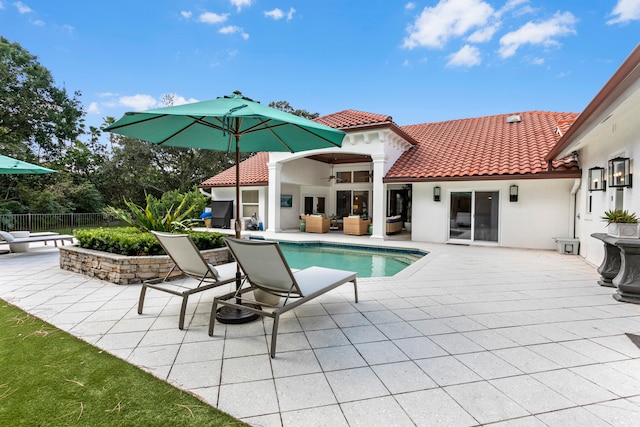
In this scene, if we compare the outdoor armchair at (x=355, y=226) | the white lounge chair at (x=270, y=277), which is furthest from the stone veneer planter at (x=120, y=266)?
the outdoor armchair at (x=355, y=226)

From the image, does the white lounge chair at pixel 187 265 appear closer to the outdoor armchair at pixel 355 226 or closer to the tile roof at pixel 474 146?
the tile roof at pixel 474 146

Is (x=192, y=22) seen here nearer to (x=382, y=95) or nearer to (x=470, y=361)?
(x=382, y=95)

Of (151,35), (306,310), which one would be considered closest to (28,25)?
(151,35)

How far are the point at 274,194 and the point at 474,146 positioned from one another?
8602 millimetres

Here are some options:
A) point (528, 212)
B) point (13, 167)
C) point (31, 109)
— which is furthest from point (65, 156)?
point (528, 212)

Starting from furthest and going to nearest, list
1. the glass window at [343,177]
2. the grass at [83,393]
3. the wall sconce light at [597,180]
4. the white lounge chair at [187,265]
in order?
the glass window at [343,177] < the wall sconce light at [597,180] < the white lounge chair at [187,265] < the grass at [83,393]

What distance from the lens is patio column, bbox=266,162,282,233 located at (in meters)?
14.1

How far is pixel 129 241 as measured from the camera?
5656mm

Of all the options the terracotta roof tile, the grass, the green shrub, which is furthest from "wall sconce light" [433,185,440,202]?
the grass

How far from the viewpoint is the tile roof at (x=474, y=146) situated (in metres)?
10.6

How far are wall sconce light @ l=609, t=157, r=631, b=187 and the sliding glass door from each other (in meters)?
4.89

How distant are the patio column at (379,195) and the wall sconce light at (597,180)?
19.7 feet

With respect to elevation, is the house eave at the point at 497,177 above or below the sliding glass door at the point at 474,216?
above

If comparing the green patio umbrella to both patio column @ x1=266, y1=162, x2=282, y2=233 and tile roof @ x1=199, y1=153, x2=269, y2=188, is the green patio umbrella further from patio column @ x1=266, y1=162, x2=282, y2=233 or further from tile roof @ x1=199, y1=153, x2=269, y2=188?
tile roof @ x1=199, y1=153, x2=269, y2=188
